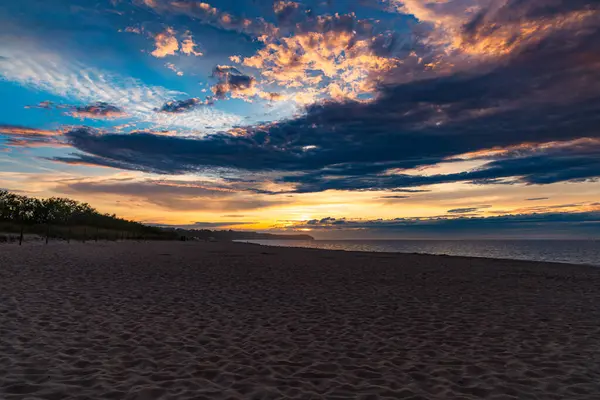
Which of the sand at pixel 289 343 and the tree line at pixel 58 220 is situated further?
the tree line at pixel 58 220

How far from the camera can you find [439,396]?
6.31 m

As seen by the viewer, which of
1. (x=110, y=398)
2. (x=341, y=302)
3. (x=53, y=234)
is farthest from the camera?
(x=53, y=234)

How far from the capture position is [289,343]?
927cm

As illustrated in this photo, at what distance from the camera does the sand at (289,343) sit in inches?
258

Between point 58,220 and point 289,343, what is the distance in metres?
102

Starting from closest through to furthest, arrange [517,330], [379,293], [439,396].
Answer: [439,396], [517,330], [379,293]

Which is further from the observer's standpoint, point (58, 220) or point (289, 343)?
point (58, 220)

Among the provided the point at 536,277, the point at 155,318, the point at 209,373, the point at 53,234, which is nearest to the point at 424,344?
the point at 209,373

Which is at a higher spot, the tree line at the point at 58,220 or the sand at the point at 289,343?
the tree line at the point at 58,220

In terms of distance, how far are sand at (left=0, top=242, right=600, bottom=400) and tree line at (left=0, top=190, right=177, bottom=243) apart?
63503mm

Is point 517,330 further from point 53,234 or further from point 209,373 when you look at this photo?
point 53,234

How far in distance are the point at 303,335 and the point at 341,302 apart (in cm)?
525

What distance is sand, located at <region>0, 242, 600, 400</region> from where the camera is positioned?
21.5ft

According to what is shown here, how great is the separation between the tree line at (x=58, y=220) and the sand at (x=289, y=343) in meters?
63.5
